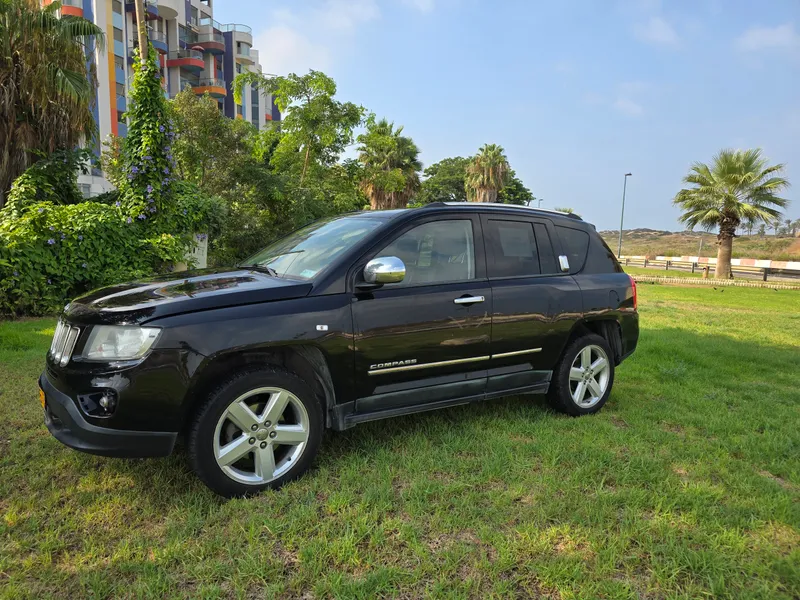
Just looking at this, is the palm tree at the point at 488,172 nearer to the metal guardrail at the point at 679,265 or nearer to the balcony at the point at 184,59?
the metal guardrail at the point at 679,265

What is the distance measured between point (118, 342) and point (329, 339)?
3.67 ft

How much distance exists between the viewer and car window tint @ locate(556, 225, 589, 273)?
4.54 metres

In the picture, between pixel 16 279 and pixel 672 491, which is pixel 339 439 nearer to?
pixel 672 491

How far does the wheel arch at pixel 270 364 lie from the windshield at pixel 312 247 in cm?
51

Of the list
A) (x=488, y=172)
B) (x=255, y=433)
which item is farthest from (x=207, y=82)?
(x=255, y=433)

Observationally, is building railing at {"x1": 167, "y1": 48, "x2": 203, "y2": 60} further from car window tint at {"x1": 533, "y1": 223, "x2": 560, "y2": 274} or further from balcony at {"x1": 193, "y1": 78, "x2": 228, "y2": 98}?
car window tint at {"x1": 533, "y1": 223, "x2": 560, "y2": 274}

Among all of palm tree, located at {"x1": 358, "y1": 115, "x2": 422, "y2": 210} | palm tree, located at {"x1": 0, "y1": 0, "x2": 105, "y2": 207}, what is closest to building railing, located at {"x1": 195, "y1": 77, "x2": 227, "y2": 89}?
palm tree, located at {"x1": 358, "y1": 115, "x2": 422, "y2": 210}

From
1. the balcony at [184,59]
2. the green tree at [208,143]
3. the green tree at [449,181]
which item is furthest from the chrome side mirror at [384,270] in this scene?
the green tree at [449,181]

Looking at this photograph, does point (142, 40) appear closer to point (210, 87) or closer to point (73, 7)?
point (73, 7)

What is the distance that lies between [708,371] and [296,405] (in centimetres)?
517

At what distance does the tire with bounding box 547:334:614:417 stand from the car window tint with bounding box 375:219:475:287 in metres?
1.19

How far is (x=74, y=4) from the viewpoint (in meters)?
30.8

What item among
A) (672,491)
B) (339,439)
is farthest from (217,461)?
(672,491)

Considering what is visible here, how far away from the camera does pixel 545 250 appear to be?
14.4ft
